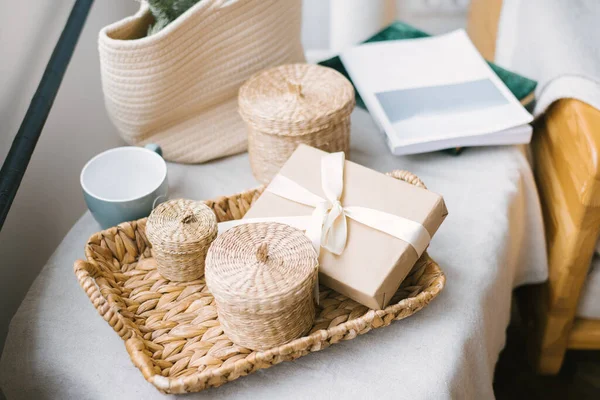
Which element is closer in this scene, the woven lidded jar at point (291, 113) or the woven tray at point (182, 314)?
the woven tray at point (182, 314)

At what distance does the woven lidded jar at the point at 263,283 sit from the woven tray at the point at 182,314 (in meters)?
0.02

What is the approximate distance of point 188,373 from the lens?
547 mm

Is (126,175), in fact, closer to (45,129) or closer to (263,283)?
(45,129)

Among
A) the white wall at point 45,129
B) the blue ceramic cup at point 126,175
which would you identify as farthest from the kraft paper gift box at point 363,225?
the white wall at point 45,129

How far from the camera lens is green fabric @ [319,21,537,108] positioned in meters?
0.88

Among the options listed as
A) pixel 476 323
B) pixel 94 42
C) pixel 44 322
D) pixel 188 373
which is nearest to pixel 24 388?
pixel 44 322

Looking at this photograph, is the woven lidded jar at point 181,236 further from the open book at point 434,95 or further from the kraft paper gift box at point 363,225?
the open book at point 434,95

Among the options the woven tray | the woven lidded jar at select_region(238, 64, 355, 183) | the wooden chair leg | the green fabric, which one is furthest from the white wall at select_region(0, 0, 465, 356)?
the wooden chair leg

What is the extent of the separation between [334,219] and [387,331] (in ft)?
0.42

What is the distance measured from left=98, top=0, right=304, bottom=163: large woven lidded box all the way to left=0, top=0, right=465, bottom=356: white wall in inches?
5.9

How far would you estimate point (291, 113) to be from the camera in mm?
703

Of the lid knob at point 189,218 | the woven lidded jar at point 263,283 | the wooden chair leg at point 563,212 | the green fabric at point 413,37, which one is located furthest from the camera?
the green fabric at point 413,37

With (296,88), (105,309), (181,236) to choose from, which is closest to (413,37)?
(296,88)

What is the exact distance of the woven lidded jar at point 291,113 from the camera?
70 centimetres
